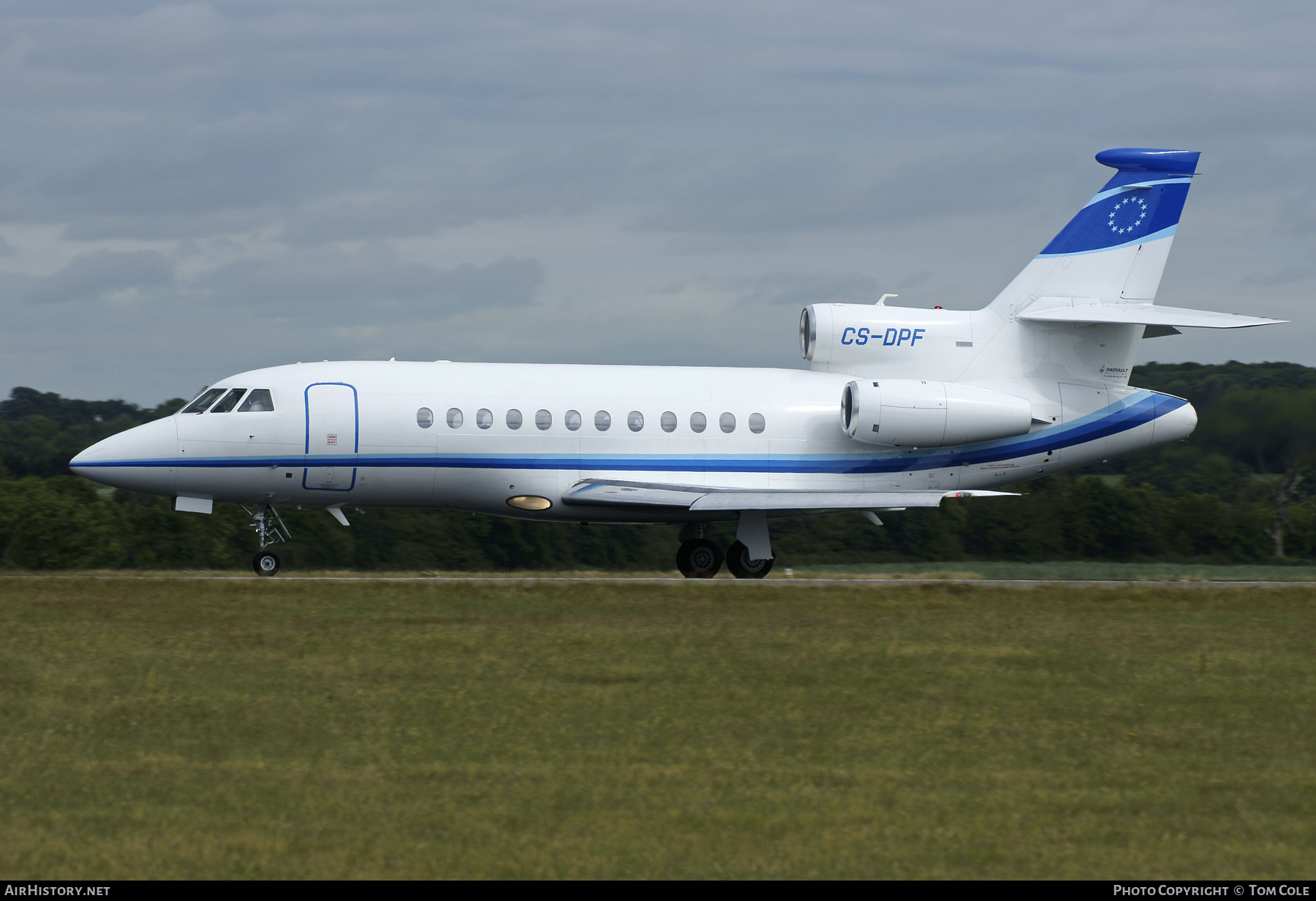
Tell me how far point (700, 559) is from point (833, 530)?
17.5m

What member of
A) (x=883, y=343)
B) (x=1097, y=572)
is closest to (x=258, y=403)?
(x=883, y=343)

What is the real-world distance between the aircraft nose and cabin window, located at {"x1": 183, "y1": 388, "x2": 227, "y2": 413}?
0.45m

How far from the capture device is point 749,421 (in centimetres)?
2588

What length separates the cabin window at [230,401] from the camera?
24.2m

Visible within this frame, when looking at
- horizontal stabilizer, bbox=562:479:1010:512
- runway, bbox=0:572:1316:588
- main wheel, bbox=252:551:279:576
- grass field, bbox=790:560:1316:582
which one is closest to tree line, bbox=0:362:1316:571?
grass field, bbox=790:560:1316:582

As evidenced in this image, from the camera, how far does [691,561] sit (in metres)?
25.9

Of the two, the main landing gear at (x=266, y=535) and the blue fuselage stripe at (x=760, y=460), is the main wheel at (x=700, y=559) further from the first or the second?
the main landing gear at (x=266, y=535)

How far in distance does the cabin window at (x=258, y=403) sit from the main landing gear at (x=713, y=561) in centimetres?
800

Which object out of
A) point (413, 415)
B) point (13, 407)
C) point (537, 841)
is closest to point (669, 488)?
point (413, 415)

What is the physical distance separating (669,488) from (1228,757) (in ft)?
45.7

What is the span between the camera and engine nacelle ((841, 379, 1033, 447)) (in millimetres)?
25531

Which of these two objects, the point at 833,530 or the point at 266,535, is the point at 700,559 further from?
the point at 833,530

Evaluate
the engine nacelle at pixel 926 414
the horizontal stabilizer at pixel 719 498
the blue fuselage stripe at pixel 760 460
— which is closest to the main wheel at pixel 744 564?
the horizontal stabilizer at pixel 719 498

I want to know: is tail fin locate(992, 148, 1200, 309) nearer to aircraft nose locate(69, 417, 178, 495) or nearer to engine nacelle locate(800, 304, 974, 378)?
engine nacelle locate(800, 304, 974, 378)
